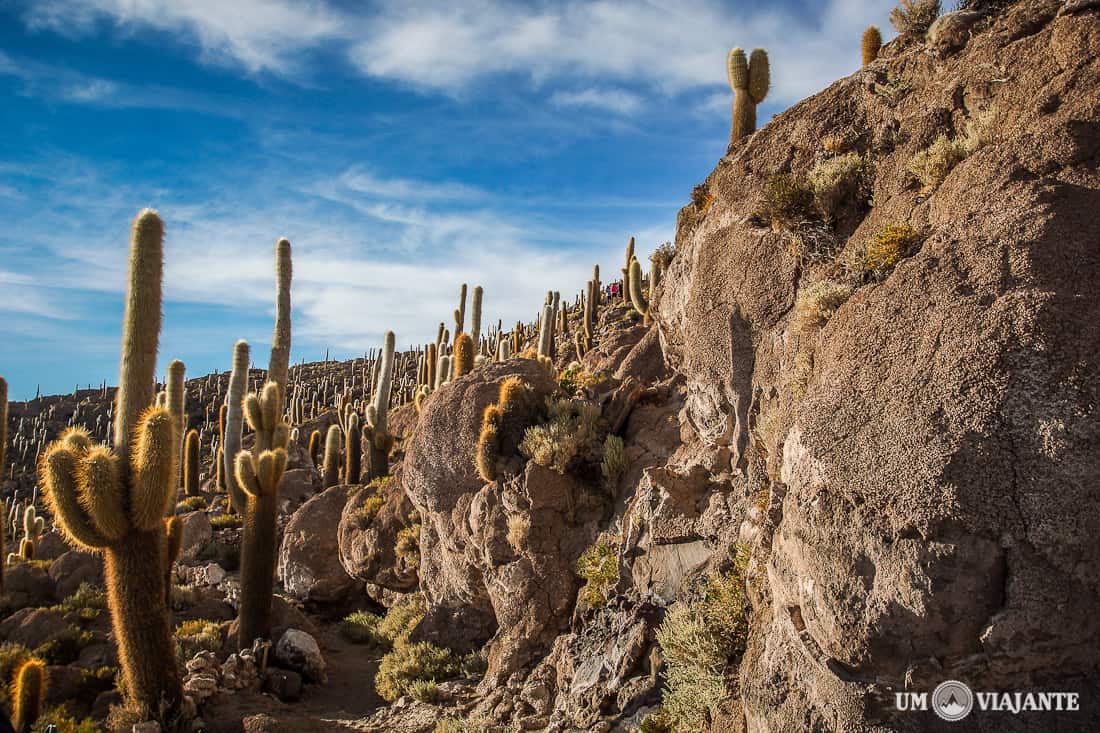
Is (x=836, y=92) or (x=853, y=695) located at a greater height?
(x=836, y=92)

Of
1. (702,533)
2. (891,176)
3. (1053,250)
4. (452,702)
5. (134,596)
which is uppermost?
(891,176)

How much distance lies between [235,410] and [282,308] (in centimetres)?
369

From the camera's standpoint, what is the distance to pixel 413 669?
12609 mm

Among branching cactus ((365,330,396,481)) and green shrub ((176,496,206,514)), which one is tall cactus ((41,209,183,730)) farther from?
green shrub ((176,496,206,514))

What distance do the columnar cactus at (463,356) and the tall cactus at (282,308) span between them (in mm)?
4820

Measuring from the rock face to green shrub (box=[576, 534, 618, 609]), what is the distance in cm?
389

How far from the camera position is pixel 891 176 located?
25.5 ft

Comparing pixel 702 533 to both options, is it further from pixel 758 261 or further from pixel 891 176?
pixel 891 176

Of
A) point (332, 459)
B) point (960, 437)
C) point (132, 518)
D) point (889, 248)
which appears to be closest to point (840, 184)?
point (889, 248)

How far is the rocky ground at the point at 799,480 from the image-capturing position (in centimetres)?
485

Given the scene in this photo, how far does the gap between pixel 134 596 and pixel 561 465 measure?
6.70 metres

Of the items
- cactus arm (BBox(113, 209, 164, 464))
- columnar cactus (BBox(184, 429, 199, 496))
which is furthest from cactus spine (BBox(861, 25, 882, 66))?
columnar cactus (BBox(184, 429, 199, 496))

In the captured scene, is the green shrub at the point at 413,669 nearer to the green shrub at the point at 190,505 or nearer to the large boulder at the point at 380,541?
the large boulder at the point at 380,541

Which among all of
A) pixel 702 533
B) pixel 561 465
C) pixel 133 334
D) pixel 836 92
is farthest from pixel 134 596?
pixel 836 92
